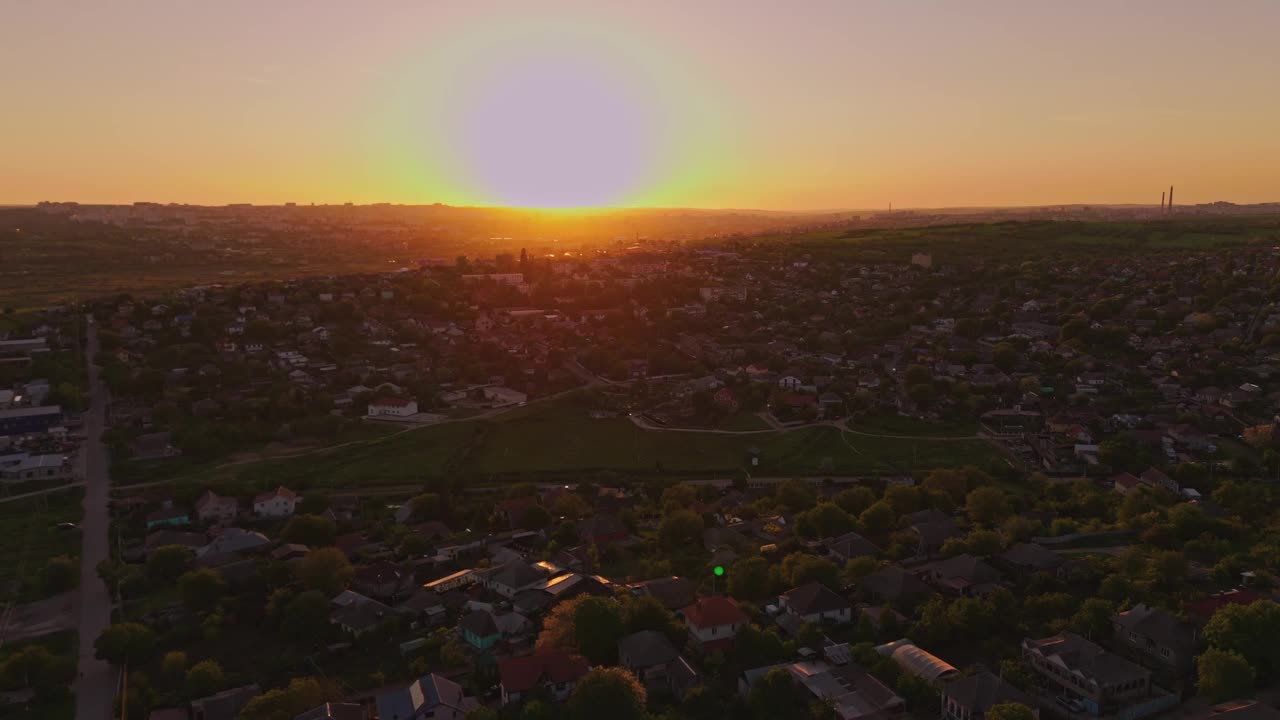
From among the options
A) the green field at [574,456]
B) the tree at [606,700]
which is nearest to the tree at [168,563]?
the green field at [574,456]

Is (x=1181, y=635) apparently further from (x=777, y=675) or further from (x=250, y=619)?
(x=250, y=619)

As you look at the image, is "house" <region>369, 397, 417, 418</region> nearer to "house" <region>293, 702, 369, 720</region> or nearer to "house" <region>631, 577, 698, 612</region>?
"house" <region>631, 577, 698, 612</region>

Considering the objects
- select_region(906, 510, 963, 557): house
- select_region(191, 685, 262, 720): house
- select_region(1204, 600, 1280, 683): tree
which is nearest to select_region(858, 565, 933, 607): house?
select_region(906, 510, 963, 557): house

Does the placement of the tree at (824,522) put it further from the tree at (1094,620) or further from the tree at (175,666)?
the tree at (175,666)

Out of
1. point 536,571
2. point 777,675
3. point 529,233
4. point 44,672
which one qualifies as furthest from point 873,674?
point 529,233

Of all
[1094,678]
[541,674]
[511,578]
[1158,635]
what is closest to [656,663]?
[541,674]
